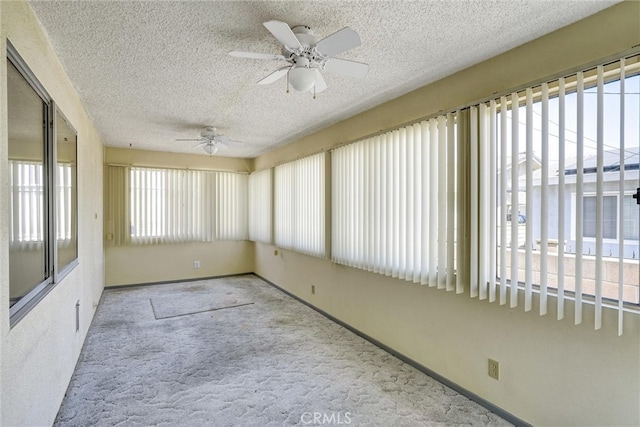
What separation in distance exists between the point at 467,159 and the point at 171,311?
4.24 meters

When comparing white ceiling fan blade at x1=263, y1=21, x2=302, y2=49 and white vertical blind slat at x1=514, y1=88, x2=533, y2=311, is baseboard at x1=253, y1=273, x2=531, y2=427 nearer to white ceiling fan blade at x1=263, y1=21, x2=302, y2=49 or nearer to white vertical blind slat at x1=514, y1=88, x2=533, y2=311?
white vertical blind slat at x1=514, y1=88, x2=533, y2=311

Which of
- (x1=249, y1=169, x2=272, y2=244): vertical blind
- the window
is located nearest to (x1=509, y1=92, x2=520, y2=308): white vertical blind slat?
the window

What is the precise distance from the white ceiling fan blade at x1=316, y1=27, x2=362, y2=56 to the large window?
1506 mm

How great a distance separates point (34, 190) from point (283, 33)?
66.0 inches

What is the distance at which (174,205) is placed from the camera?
19.5 feet

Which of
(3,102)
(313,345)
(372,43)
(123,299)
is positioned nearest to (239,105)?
(372,43)

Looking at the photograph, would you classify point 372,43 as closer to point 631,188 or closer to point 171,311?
point 631,188

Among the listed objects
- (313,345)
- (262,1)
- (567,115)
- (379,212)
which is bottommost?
(313,345)

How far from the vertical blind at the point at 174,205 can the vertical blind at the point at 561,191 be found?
5189 mm

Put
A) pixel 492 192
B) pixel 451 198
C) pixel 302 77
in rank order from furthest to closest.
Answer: pixel 451 198 < pixel 492 192 < pixel 302 77

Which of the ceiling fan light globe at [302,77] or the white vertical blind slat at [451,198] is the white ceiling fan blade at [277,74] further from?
the white vertical blind slat at [451,198]

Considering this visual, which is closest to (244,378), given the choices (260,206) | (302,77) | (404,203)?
(404,203)

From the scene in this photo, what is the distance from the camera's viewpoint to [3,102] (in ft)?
4.37

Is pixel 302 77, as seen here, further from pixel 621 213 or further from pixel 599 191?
pixel 621 213
